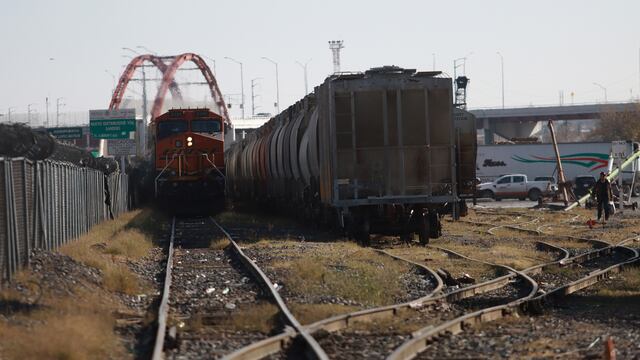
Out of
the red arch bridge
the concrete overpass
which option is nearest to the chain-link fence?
the concrete overpass

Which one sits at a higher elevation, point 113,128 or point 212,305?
point 113,128

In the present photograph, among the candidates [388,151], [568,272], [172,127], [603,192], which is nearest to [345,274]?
[568,272]

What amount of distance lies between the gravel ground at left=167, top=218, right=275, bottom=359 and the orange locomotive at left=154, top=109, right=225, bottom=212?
16.5 metres

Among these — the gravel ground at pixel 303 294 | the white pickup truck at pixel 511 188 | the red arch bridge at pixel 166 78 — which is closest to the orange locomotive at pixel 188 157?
the gravel ground at pixel 303 294

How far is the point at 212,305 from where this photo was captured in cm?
1395

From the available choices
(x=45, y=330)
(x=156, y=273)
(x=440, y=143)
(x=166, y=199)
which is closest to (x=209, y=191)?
(x=166, y=199)

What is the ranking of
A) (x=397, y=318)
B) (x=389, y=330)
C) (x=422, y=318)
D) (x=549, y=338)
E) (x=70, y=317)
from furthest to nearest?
(x=422, y=318) < (x=397, y=318) < (x=70, y=317) < (x=389, y=330) < (x=549, y=338)

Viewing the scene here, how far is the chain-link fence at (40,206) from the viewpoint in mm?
14977

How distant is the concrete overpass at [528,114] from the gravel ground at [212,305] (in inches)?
4077

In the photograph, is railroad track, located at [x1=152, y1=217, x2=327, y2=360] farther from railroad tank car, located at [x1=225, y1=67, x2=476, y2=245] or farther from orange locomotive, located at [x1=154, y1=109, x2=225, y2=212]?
orange locomotive, located at [x1=154, y1=109, x2=225, y2=212]

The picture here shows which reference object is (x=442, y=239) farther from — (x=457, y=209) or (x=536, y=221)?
(x=536, y=221)

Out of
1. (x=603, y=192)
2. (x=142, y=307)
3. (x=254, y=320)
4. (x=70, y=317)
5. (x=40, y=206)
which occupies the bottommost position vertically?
(x=142, y=307)

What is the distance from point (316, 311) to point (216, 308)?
159cm

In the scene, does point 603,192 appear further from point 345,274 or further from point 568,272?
point 345,274
